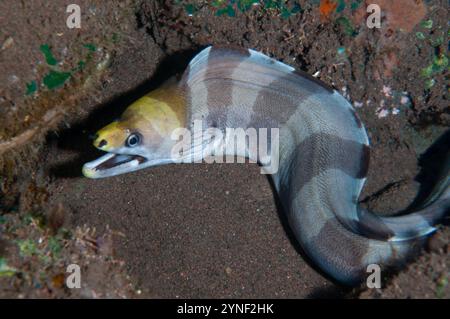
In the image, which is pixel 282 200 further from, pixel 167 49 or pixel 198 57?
pixel 167 49

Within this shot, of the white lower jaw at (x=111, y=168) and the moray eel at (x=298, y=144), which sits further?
the white lower jaw at (x=111, y=168)

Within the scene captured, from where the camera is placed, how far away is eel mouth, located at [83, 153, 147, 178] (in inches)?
130

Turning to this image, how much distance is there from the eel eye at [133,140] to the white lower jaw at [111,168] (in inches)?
7.8

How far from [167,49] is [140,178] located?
1428 mm

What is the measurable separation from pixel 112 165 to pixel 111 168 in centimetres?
5

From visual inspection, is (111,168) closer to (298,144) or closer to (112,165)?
(112,165)

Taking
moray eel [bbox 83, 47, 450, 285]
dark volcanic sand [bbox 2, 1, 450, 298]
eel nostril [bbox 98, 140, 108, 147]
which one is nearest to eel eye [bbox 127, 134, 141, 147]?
moray eel [bbox 83, 47, 450, 285]

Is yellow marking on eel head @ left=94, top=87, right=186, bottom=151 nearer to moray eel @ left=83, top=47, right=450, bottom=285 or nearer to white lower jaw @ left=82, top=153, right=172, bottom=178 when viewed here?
moray eel @ left=83, top=47, right=450, bottom=285

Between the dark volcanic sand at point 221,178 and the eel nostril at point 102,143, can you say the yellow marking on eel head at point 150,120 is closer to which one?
the eel nostril at point 102,143

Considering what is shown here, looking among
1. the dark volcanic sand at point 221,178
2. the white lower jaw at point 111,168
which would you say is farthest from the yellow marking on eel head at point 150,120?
the dark volcanic sand at point 221,178

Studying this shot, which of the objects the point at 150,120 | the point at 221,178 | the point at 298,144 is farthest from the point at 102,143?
the point at 298,144

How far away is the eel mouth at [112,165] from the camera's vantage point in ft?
10.8

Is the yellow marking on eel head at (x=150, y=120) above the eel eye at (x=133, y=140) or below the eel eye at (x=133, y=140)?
above

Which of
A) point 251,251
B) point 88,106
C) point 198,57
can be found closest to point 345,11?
point 198,57
